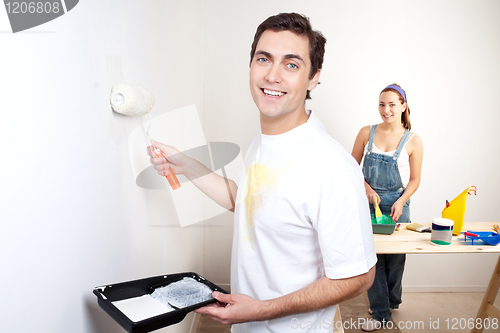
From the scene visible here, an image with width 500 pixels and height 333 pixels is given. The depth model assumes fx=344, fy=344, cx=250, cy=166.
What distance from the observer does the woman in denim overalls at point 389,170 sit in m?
2.34

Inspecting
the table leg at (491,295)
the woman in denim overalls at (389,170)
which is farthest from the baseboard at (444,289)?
the table leg at (491,295)

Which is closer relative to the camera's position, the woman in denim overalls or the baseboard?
the woman in denim overalls

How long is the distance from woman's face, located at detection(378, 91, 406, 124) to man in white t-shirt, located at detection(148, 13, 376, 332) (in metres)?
1.35

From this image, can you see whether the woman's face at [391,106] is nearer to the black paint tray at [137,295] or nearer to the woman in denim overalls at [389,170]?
the woman in denim overalls at [389,170]

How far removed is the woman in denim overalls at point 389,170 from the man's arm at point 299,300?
144 centimetres

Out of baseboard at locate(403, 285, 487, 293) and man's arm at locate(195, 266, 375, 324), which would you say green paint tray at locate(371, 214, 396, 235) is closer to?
man's arm at locate(195, 266, 375, 324)

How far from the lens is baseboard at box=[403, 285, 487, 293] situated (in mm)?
2947

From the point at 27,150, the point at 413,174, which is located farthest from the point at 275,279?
the point at 413,174

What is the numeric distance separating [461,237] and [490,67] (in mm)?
1711

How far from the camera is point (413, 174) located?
7.79 ft

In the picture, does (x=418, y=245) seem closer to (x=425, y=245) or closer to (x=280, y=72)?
(x=425, y=245)

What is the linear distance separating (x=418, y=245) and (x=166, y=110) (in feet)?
4.54

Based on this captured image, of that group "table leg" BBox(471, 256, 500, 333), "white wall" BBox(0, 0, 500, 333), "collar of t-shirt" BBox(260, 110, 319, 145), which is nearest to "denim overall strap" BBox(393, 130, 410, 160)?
"white wall" BBox(0, 0, 500, 333)

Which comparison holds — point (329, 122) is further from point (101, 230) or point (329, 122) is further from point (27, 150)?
point (27, 150)
